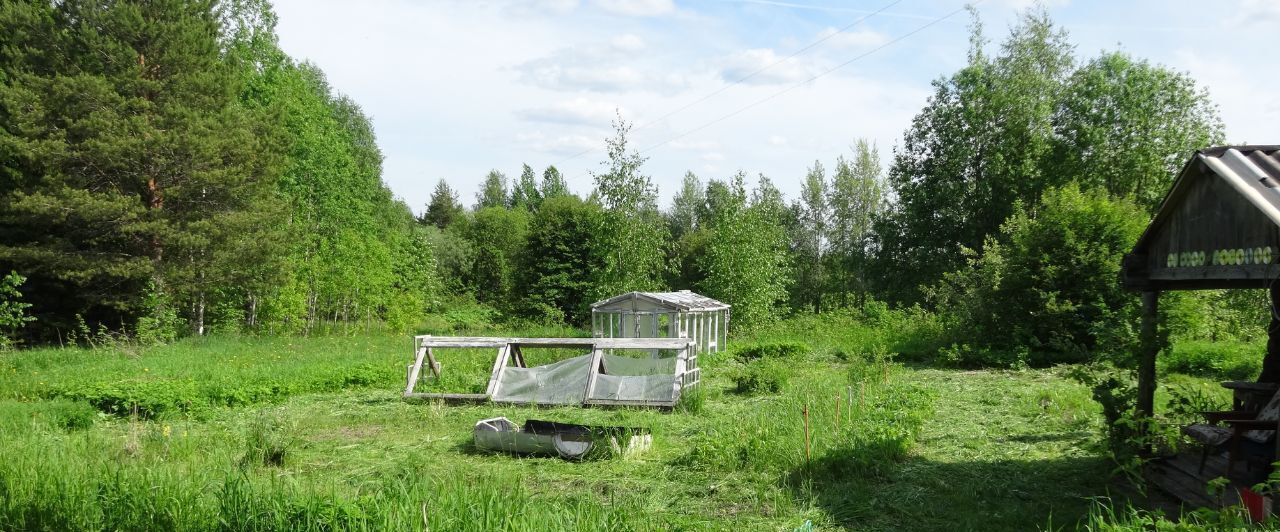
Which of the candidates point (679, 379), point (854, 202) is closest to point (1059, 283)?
point (679, 379)

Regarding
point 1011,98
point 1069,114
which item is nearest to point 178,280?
point 1011,98

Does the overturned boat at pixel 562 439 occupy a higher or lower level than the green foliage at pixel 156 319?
lower

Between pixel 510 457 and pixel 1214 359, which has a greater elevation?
pixel 1214 359

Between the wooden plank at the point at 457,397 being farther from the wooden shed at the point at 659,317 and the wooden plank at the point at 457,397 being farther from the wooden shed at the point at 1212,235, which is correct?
the wooden shed at the point at 1212,235

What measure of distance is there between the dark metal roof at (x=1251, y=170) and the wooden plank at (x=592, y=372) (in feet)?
30.0

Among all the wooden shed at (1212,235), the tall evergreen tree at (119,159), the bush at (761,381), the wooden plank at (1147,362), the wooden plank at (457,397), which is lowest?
the wooden plank at (457,397)

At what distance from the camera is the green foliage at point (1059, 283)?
18.2m

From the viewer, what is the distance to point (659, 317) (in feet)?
78.1

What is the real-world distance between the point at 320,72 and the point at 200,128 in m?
24.1

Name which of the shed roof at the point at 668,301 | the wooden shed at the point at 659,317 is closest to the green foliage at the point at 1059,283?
the shed roof at the point at 668,301

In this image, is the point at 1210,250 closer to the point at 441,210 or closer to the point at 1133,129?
the point at 1133,129

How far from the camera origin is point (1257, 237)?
19.0 ft

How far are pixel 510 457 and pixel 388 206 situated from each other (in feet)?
133

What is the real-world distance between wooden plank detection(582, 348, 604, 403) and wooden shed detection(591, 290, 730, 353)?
7.69 m
